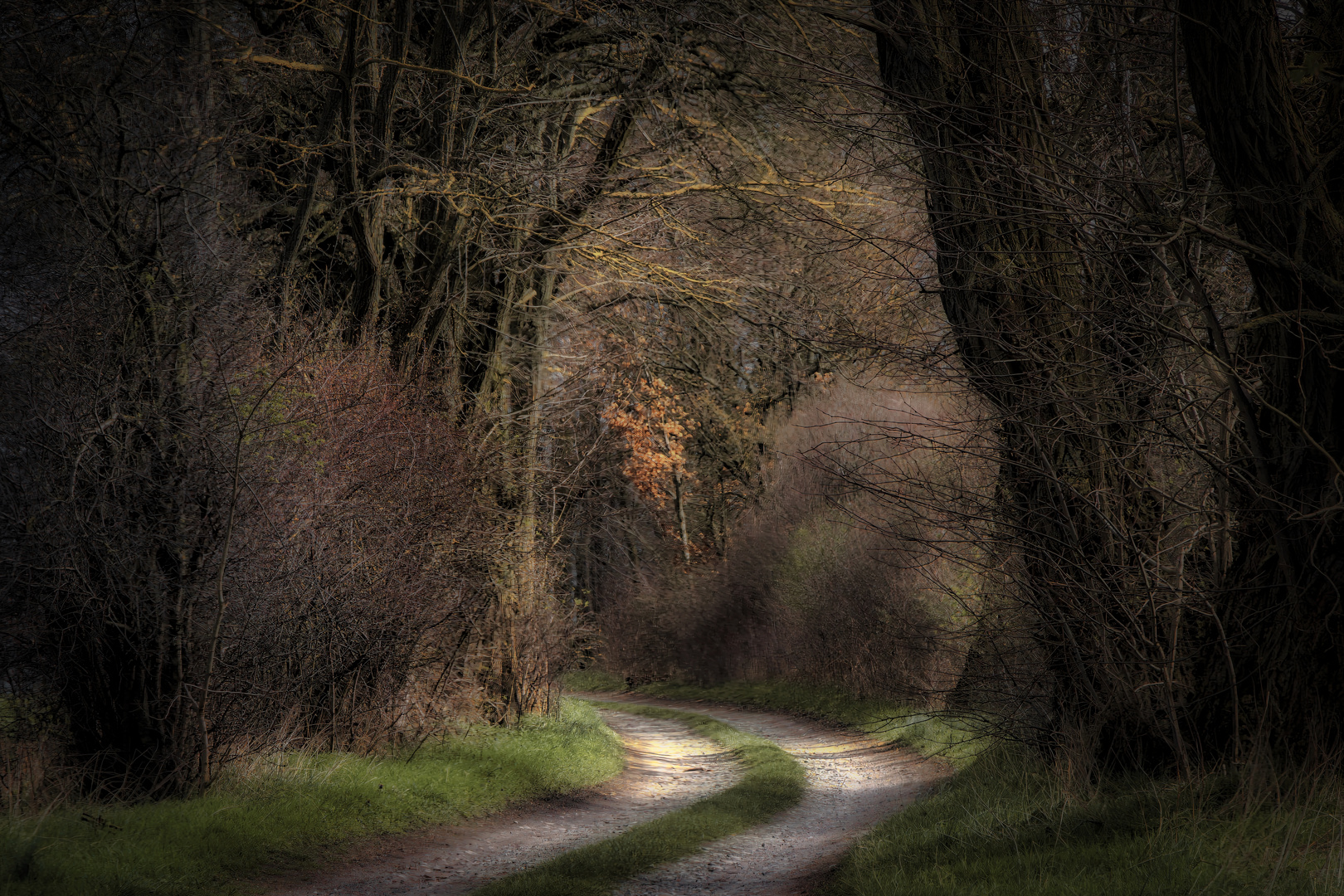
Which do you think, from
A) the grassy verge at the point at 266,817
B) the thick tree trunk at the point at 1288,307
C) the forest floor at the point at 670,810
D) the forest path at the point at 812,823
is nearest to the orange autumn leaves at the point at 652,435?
the forest floor at the point at 670,810

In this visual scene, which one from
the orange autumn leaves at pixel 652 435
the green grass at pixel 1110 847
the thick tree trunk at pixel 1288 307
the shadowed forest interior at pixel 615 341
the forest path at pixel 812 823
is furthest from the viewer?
the orange autumn leaves at pixel 652 435

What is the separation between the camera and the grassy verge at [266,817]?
20.8ft

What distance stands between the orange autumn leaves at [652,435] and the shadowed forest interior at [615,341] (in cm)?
310

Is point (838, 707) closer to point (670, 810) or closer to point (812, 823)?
point (670, 810)

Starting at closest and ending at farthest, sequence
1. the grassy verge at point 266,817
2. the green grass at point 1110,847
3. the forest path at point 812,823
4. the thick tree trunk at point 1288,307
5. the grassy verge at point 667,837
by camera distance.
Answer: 1. the green grass at point 1110,847
2. the thick tree trunk at point 1288,307
3. the grassy verge at point 266,817
4. the grassy verge at point 667,837
5. the forest path at point 812,823

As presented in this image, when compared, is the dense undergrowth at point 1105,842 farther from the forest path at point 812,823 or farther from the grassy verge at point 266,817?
the grassy verge at point 266,817

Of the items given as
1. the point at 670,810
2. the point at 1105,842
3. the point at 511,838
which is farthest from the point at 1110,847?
the point at 670,810

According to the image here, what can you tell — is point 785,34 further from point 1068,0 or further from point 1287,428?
point 1287,428

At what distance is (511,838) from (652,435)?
14814 millimetres

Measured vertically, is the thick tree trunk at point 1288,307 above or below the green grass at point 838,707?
above

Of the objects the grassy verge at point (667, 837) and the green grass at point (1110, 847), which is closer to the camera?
the green grass at point (1110, 847)

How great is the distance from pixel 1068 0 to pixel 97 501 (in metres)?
7.91

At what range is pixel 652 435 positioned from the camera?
23.9 m

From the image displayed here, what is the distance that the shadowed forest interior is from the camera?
19.1ft
